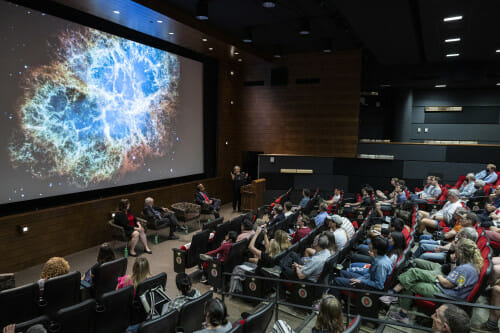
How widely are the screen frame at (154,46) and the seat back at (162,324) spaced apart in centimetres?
464

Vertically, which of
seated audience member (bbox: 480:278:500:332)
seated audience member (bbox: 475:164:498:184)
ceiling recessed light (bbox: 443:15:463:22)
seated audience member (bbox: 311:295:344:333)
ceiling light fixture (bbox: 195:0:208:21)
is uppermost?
ceiling light fixture (bbox: 195:0:208:21)

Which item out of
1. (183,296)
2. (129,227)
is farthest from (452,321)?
(129,227)

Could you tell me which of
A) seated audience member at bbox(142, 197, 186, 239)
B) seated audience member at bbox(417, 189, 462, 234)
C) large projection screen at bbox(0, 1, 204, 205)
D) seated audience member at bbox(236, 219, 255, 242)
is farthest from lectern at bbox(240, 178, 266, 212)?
seated audience member at bbox(417, 189, 462, 234)

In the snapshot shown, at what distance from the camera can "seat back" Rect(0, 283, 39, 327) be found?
3.46 metres

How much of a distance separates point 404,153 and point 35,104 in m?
10.4

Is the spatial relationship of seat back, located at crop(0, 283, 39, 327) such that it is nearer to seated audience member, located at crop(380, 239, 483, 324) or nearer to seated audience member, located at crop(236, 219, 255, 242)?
seated audience member, located at crop(236, 219, 255, 242)

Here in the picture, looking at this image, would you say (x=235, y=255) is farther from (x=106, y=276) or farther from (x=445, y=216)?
(x=445, y=216)

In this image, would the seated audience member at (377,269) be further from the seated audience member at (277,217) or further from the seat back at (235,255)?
the seated audience member at (277,217)

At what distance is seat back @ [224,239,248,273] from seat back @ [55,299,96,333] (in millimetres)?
2194

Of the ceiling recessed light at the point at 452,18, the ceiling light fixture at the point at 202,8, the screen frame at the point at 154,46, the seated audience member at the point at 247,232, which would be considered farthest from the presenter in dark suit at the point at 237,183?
the ceiling recessed light at the point at 452,18

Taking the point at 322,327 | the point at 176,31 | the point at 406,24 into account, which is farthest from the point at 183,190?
the point at 322,327

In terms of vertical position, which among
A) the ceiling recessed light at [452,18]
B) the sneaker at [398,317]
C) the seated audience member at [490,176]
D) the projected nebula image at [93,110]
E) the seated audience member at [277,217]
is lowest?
the sneaker at [398,317]

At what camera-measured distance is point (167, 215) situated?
795cm

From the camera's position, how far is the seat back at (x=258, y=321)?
2.87 meters
